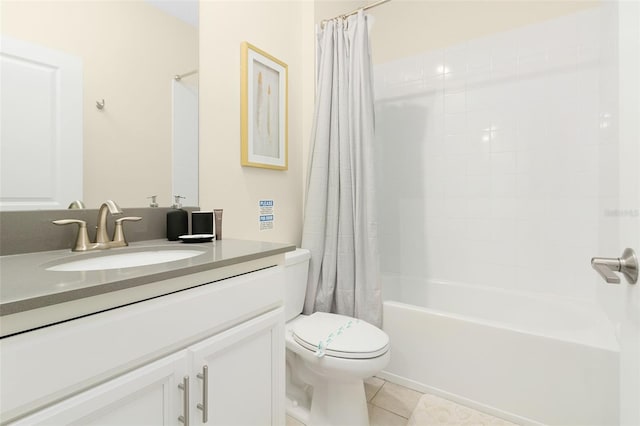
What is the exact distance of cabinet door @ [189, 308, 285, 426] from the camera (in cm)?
75

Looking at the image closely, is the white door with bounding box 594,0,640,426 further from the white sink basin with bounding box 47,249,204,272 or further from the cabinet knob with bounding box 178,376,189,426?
the white sink basin with bounding box 47,249,204,272

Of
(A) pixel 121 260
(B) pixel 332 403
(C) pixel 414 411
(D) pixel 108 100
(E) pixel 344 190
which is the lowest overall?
(C) pixel 414 411

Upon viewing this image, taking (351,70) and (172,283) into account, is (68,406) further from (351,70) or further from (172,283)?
(351,70)

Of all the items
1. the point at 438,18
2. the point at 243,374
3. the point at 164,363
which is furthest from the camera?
the point at 438,18

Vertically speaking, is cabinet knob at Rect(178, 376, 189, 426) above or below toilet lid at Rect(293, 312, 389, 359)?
above

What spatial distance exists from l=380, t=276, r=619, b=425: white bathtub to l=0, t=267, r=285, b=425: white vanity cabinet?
87 centimetres

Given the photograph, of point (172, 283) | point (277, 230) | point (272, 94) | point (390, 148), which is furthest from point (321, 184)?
point (172, 283)

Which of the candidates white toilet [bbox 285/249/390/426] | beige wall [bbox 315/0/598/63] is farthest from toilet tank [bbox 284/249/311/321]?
beige wall [bbox 315/0/598/63]

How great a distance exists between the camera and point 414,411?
58.1 inches

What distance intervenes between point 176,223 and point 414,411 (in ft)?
4.55

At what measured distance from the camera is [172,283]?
A: 2.31 feet

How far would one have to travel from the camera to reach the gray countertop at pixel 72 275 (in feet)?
1.63

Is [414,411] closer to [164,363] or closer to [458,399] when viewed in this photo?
[458,399]


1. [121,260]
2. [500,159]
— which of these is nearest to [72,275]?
[121,260]
